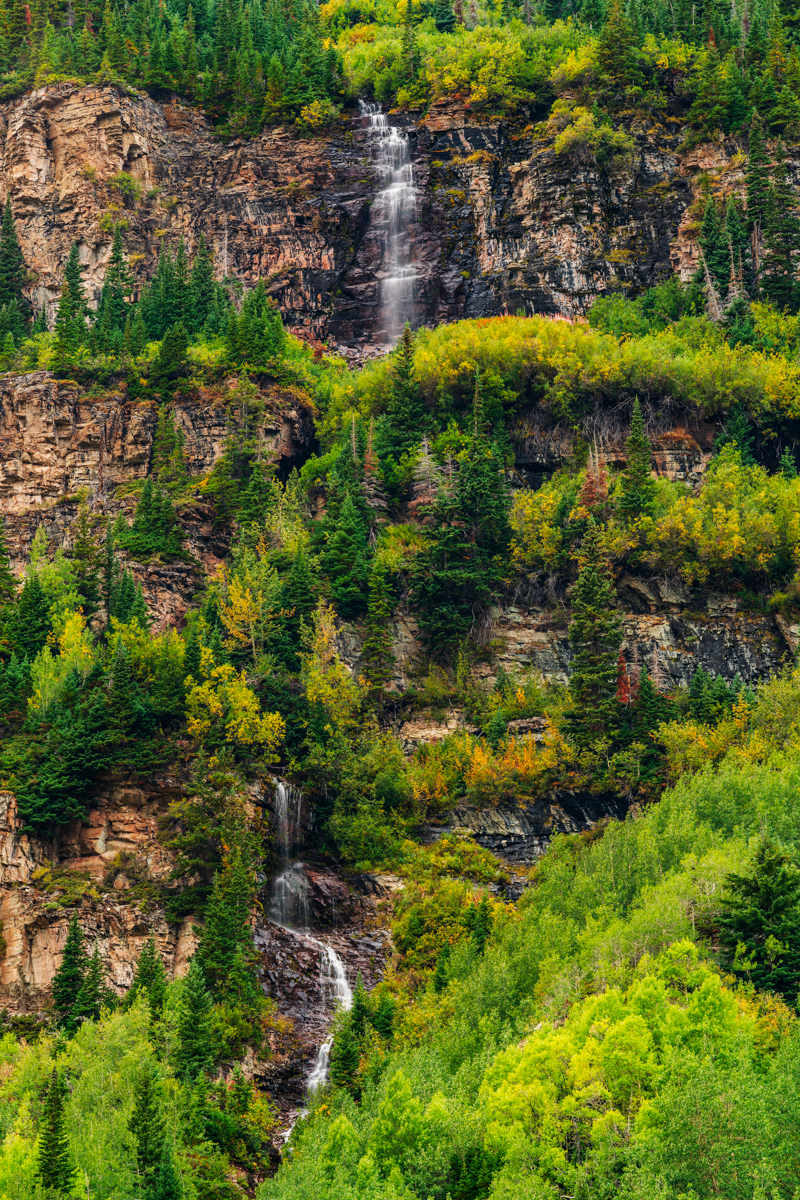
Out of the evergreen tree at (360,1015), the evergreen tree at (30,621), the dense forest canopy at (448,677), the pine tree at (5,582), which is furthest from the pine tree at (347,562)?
the evergreen tree at (360,1015)

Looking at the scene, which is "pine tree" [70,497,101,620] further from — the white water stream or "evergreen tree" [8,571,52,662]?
the white water stream

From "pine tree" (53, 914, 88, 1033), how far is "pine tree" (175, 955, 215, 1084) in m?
6.72

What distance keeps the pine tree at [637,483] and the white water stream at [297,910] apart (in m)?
28.6

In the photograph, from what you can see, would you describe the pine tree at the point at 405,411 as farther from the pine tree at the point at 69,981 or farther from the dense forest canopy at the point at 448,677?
the pine tree at the point at 69,981

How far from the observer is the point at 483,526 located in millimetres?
93375

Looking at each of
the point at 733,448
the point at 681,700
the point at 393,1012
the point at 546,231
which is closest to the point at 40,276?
the point at 546,231

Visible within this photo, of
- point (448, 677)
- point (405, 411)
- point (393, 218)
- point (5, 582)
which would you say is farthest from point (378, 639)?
point (393, 218)

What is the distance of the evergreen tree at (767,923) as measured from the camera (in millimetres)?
55188

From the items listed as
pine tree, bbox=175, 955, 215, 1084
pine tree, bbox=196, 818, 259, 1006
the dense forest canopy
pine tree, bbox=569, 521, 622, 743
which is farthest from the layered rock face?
pine tree, bbox=175, 955, 215, 1084

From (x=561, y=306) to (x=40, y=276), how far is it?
46.2m

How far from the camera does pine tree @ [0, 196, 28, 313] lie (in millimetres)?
121438

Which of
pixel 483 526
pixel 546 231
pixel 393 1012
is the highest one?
pixel 546 231

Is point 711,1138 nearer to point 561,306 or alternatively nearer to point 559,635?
point 559,635

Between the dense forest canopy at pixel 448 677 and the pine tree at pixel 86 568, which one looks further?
the pine tree at pixel 86 568
